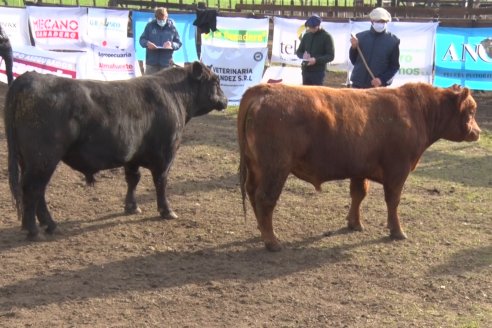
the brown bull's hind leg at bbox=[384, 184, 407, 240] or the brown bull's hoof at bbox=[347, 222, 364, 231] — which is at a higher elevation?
the brown bull's hind leg at bbox=[384, 184, 407, 240]

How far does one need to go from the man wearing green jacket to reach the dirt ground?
5.76 feet

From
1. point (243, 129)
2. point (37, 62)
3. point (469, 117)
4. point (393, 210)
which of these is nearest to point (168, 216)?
point (243, 129)

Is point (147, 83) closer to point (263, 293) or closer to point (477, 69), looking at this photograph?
point (263, 293)

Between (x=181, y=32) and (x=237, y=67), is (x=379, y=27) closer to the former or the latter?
(x=237, y=67)

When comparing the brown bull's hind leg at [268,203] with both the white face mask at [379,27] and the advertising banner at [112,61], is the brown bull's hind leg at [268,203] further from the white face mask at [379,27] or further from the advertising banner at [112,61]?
the advertising banner at [112,61]

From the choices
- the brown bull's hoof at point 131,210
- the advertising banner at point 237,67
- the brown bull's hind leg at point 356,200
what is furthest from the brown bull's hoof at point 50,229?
the advertising banner at point 237,67

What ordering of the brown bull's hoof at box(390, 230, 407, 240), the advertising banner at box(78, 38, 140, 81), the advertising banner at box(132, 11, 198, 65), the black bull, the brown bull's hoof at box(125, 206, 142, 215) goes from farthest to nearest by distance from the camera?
the advertising banner at box(132, 11, 198, 65) < the advertising banner at box(78, 38, 140, 81) < the brown bull's hoof at box(125, 206, 142, 215) < the brown bull's hoof at box(390, 230, 407, 240) < the black bull

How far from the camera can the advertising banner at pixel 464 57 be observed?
14.2m

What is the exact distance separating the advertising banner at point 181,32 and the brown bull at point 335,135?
8.51 m

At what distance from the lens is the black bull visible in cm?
636

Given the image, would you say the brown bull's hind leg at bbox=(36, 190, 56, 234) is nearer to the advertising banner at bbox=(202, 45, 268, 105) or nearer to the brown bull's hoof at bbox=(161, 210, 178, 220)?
the brown bull's hoof at bbox=(161, 210, 178, 220)

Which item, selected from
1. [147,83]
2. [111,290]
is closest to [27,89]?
[147,83]

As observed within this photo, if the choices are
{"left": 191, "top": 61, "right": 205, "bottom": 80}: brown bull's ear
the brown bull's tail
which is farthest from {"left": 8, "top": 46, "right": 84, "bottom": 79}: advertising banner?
the brown bull's tail

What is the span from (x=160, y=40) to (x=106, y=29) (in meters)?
3.41
